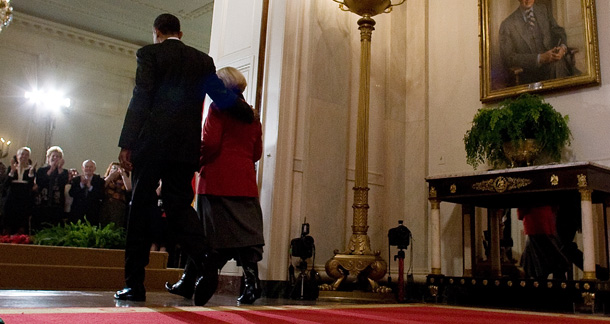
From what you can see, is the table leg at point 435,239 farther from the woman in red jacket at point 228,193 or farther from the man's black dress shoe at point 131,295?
the man's black dress shoe at point 131,295

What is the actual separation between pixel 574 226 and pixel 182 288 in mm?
2582

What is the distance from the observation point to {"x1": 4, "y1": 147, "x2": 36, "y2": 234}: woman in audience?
6.25m

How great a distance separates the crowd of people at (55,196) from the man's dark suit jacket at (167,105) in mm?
3601

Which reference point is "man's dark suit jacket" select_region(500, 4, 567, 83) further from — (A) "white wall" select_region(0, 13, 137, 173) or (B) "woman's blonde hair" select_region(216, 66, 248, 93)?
(A) "white wall" select_region(0, 13, 137, 173)

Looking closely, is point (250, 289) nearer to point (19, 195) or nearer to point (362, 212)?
point (362, 212)

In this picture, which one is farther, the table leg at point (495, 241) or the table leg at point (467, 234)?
the table leg at point (467, 234)

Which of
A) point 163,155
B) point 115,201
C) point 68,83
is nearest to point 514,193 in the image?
point 163,155

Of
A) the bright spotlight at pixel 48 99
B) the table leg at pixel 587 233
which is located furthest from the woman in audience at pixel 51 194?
the table leg at pixel 587 233

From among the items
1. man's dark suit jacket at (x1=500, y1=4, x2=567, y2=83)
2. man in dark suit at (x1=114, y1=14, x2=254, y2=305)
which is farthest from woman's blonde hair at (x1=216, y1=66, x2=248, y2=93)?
man's dark suit jacket at (x1=500, y1=4, x2=567, y2=83)

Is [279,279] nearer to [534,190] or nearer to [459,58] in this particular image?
[534,190]

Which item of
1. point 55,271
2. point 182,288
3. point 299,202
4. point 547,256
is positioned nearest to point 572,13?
point 547,256

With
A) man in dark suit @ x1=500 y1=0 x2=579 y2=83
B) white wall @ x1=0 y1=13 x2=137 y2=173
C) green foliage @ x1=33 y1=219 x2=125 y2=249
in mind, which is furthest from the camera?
white wall @ x1=0 y1=13 x2=137 y2=173

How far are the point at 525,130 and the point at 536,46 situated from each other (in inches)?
32.0

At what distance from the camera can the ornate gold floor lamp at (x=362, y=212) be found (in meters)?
4.08
